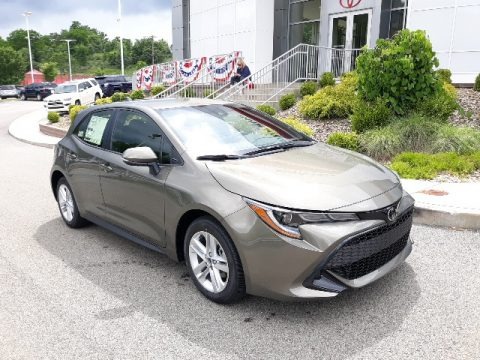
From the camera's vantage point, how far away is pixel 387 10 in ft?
57.2

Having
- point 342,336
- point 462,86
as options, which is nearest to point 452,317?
point 342,336

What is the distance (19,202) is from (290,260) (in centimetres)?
555

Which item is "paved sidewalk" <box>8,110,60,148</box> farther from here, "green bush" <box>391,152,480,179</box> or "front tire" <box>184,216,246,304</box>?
"front tire" <box>184,216,246,304</box>

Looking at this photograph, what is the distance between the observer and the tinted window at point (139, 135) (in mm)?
4022

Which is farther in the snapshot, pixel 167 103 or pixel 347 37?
pixel 347 37

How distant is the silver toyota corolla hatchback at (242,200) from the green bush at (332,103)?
21.2 feet

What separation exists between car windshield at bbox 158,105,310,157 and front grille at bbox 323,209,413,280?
1.30 meters

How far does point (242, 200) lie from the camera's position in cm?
327

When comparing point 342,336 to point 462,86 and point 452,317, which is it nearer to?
point 452,317

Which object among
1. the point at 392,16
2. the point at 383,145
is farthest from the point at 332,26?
the point at 383,145

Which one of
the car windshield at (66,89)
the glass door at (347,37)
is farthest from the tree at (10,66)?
the glass door at (347,37)

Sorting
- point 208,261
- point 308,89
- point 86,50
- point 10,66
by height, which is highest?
point 86,50

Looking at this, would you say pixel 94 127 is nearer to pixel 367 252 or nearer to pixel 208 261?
pixel 208 261

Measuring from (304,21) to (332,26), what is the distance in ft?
7.26
